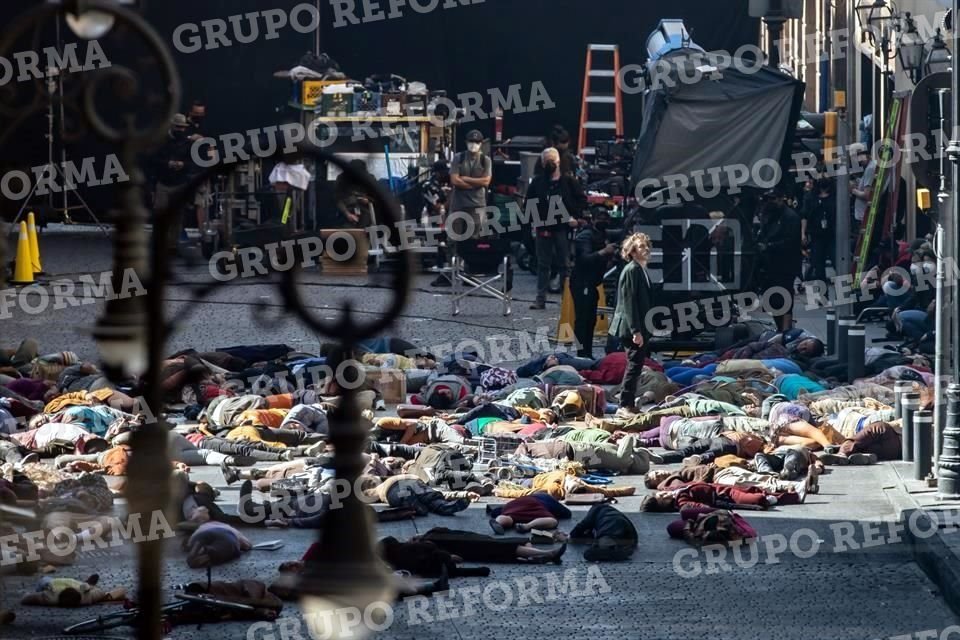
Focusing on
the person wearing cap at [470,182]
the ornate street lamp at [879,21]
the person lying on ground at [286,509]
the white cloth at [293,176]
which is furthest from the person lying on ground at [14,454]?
the white cloth at [293,176]

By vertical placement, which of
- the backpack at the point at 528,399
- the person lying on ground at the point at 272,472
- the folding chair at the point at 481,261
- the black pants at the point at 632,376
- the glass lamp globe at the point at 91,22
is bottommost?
the person lying on ground at the point at 272,472

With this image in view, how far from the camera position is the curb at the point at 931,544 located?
10930mm

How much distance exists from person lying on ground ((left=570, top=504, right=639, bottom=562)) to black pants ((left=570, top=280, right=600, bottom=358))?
803 centimetres

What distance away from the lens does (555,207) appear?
23.6 meters

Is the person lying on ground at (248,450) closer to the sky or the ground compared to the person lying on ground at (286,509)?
closer to the sky

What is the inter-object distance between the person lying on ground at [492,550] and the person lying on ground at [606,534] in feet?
0.84

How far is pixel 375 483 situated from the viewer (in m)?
14.1

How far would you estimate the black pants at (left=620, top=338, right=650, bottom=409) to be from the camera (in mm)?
17438

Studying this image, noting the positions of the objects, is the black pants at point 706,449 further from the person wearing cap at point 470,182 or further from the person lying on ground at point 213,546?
the person wearing cap at point 470,182

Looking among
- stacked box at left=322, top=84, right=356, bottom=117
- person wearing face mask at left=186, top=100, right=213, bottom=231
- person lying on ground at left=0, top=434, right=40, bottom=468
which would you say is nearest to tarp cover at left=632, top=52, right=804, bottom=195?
stacked box at left=322, top=84, right=356, bottom=117

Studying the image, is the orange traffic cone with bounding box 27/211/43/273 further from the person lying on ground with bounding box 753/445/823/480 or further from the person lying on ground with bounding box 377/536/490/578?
the person lying on ground with bounding box 377/536/490/578

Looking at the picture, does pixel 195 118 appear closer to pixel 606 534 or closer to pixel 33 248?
pixel 33 248

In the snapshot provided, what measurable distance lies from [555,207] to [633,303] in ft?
21.6

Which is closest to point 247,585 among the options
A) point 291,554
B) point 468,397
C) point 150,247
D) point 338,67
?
point 291,554
